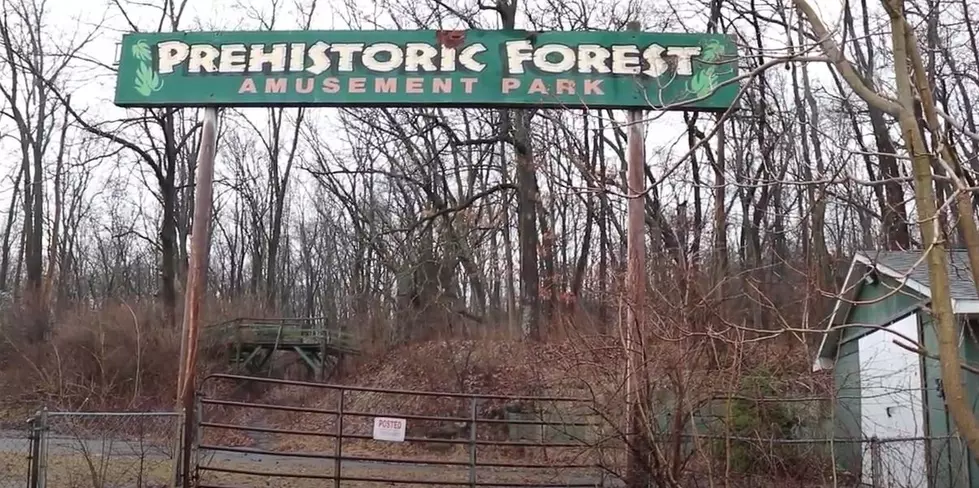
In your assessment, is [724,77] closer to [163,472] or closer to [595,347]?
[595,347]

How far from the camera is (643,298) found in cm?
A: 887

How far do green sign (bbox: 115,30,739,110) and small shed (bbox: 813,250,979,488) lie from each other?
3.33 meters

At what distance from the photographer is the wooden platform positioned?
86.1 ft

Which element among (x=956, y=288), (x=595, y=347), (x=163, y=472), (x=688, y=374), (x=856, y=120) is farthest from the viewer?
(x=856, y=120)

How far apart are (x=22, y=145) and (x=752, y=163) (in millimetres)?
27237

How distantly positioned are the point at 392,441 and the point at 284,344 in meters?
17.0

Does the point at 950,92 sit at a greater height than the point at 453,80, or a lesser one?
greater

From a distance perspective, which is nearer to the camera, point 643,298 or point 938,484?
point 643,298

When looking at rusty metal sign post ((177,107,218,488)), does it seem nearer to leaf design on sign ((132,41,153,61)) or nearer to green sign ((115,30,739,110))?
green sign ((115,30,739,110))

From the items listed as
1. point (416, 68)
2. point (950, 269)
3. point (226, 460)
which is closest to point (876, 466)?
point (950, 269)

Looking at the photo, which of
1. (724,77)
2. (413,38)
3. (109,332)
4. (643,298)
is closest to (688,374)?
(643,298)

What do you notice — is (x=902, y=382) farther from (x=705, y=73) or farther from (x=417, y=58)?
(x=417, y=58)

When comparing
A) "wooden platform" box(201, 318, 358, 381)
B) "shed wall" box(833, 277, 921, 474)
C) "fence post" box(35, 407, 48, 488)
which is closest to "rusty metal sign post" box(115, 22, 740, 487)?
"fence post" box(35, 407, 48, 488)

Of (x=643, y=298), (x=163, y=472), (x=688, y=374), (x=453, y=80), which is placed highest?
(x=453, y=80)
